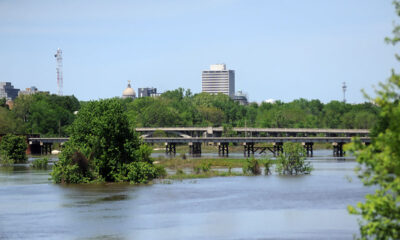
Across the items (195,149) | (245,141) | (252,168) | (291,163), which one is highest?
(245,141)

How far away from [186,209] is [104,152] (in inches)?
886

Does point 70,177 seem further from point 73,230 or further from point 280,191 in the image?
point 73,230

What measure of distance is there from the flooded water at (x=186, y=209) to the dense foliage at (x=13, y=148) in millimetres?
51240

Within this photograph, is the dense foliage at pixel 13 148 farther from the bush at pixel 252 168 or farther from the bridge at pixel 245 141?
the bush at pixel 252 168

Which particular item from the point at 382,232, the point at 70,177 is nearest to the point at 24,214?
the point at 70,177

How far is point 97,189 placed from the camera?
241ft

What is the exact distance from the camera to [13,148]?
136375 millimetres

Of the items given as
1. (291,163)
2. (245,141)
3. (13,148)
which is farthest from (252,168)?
(245,141)

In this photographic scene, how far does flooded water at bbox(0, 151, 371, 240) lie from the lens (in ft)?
151

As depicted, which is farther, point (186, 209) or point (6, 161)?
point (6, 161)

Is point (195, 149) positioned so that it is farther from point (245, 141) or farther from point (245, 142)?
point (245, 141)

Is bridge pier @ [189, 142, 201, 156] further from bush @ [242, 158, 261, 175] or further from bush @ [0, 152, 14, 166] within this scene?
bush @ [242, 158, 261, 175]

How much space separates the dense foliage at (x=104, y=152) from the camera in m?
77.8

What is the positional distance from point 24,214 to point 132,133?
25.4 meters
